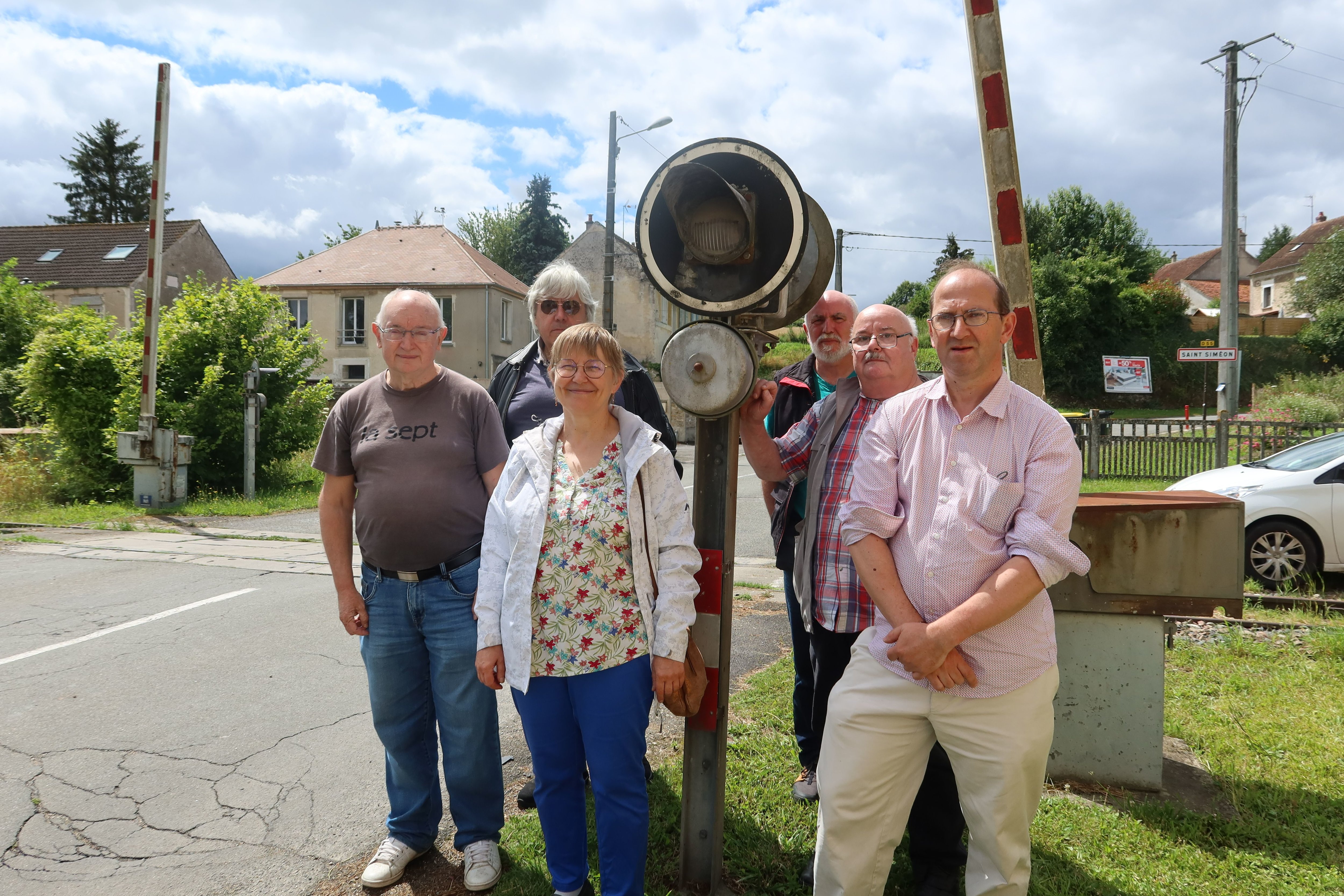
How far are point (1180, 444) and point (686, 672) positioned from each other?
16.8 m

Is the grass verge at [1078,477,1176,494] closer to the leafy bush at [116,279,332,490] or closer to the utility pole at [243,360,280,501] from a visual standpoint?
the leafy bush at [116,279,332,490]

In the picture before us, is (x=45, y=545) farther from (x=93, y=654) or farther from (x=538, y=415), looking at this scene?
(x=538, y=415)

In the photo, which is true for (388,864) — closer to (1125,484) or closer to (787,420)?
(787,420)

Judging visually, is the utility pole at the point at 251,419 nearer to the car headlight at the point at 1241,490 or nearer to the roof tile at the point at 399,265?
the car headlight at the point at 1241,490

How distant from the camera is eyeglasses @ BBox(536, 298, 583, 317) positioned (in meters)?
3.46

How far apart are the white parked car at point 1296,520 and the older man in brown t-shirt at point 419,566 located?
7016 millimetres

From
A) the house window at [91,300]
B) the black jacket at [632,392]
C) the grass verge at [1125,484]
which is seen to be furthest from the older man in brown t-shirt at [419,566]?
the house window at [91,300]

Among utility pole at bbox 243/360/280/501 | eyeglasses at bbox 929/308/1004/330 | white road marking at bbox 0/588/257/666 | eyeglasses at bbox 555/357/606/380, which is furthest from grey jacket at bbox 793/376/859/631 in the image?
utility pole at bbox 243/360/280/501

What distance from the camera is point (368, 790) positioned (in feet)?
12.4

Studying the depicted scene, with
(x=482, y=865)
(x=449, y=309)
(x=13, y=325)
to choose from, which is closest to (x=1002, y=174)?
(x=482, y=865)

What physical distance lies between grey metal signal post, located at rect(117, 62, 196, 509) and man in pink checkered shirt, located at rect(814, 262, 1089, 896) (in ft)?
41.9

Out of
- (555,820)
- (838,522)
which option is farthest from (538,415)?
(555,820)

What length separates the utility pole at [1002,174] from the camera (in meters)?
3.86

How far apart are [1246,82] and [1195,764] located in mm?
17771
